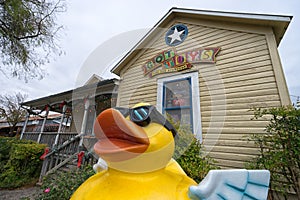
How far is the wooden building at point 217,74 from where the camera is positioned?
9.11 feet

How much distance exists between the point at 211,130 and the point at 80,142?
4.13 m

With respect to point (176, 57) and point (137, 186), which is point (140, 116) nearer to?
point (137, 186)

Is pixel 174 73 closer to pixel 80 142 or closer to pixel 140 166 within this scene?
pixel 140 166

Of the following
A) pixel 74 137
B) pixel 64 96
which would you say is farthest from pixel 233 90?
pixel 64 96

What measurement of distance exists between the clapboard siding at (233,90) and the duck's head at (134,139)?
93.7 inches

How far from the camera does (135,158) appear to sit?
72cm

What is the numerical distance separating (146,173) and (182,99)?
9.71ft

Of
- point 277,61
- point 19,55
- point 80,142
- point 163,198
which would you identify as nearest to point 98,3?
point 163,198

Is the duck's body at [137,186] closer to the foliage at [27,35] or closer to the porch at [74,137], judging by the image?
the porch at [74,137]

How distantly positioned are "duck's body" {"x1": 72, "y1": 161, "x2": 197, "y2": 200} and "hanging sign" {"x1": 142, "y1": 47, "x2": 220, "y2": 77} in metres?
3.26

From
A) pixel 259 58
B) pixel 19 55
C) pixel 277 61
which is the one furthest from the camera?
pixel 19 55

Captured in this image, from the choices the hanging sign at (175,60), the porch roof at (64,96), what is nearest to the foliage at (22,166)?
the porch roof at (64,96)

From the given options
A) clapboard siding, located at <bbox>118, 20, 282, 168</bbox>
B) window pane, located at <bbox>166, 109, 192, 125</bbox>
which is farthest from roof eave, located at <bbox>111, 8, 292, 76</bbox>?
window pane, located at <bbox>166, 109, 192, 125</bbox>

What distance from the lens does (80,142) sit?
15.6 feet
